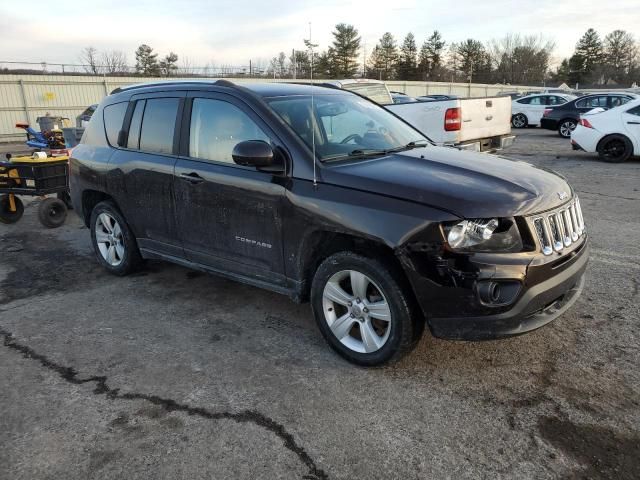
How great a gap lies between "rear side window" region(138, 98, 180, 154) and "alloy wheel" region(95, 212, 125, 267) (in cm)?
100

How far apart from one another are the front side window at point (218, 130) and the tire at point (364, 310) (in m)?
1.15

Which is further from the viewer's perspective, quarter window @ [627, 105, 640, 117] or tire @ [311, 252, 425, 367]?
quarter window @ [627, 105, 640, 117]

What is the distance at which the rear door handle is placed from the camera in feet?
13.5

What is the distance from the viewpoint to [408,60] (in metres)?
86.2

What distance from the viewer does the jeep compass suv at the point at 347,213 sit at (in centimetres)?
293

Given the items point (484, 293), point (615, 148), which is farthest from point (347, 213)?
point (615, 148)

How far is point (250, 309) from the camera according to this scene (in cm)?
445

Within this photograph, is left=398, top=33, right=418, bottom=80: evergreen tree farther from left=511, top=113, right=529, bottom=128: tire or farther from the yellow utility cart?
the yellow utility cart

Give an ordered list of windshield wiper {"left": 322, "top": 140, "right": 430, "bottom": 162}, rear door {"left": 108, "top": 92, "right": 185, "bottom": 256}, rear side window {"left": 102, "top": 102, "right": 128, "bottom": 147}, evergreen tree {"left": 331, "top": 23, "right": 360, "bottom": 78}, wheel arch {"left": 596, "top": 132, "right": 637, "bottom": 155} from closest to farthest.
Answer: windshield wiper {"left": 322, "top": 140, "right": 430, "bottom": 162} < rear door {"left": 108, "top": 92, "right": 185, "bottom": 256} < rear side window {"left": 102, "top": 102, "right": 128, "bottom": 147} < wheel arch {"left": 596, "top": 132, "right": 637, "bottom": 155} < evergreen tree {"left": 331, "top": 23, "right": 360, "bottom": 78}

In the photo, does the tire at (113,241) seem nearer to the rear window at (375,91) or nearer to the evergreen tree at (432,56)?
the rear window at (375,91)

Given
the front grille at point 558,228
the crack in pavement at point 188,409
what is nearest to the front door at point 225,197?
the crack in pavement at point 188,409

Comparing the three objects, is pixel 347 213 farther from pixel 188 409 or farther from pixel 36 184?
pixel 36 184

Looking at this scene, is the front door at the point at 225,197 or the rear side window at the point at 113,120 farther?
the rear side window at the point at 113,120

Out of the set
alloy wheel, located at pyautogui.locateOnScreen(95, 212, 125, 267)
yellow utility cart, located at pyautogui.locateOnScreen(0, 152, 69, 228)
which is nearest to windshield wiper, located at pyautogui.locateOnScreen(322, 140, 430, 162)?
alloy wheel, located at pyautogui.locateOnScreen(95, 212, 125, 267)
